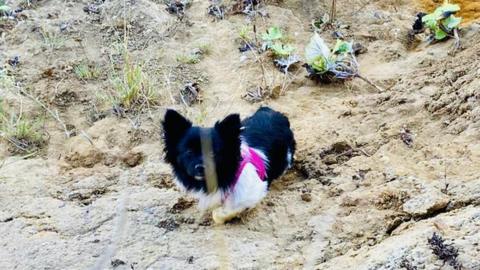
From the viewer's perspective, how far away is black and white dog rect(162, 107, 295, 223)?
3959 millimetres

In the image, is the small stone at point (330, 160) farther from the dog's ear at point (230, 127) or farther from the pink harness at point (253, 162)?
the dog's ear at point (230, 127)

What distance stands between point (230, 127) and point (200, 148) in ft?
0.71

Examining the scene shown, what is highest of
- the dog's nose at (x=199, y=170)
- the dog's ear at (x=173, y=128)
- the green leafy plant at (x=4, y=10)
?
the dog's ear at (x=173, y=128)

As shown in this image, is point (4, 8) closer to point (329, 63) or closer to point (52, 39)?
point (52, 39)

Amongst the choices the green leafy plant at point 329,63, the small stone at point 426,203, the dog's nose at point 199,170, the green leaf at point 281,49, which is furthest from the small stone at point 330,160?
the green leaf at point 281,49

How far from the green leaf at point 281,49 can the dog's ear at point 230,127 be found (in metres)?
2.15

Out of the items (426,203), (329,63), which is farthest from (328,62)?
(426,203)

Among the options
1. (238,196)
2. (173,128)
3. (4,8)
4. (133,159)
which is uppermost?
(173,128)

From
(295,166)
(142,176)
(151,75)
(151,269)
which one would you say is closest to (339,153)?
(295,166)

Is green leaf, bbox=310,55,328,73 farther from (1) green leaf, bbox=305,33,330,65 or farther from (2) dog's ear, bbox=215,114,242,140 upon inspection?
(2) dog's ear, bbox=215,114,242,140

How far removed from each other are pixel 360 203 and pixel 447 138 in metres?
0.83

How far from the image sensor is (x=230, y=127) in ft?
13.0

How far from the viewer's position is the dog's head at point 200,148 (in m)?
3.94

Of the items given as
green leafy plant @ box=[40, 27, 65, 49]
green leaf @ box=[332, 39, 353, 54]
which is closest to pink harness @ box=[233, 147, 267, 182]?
green leaf @ box=[332, 39, 353, 54]
